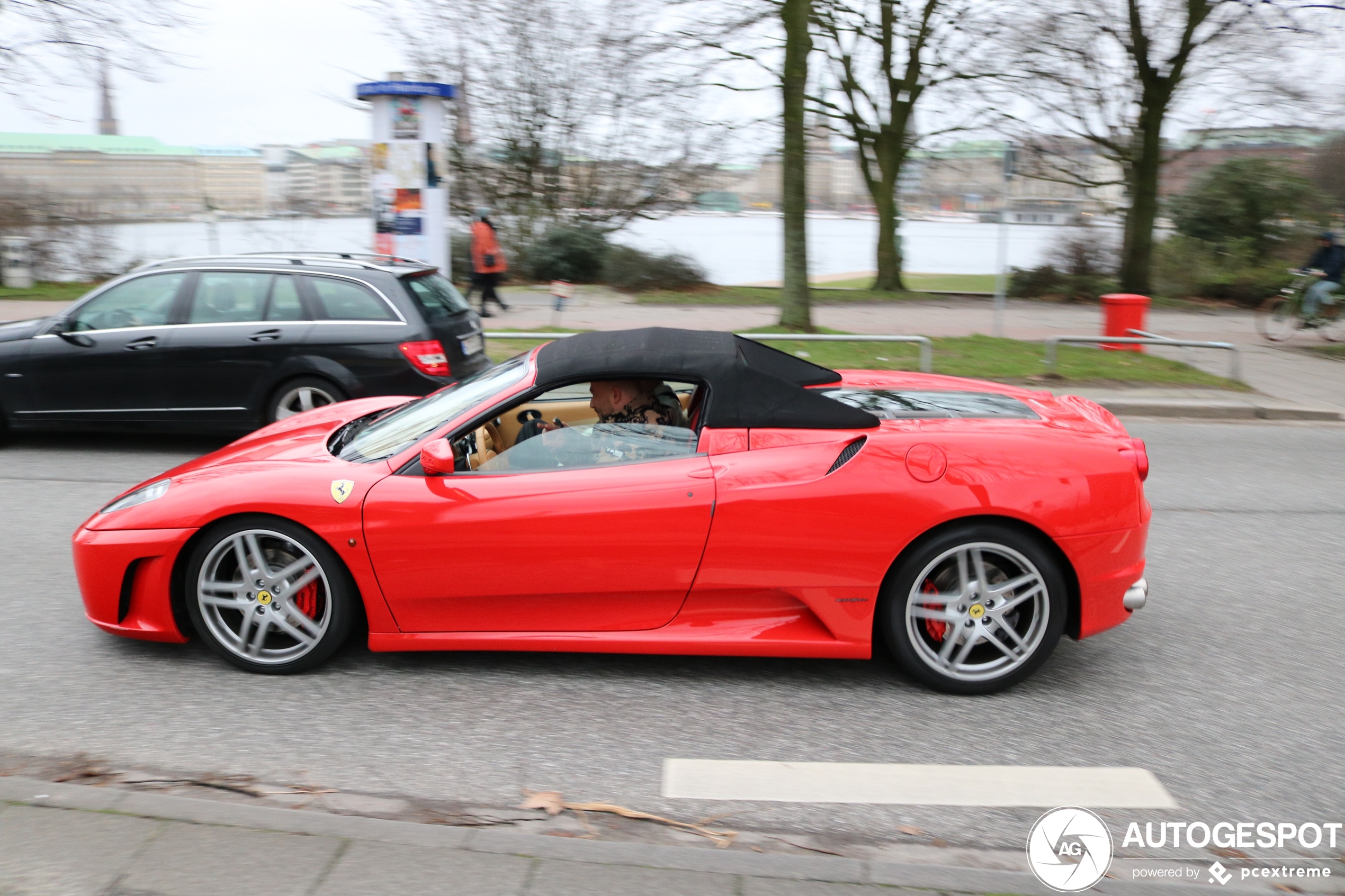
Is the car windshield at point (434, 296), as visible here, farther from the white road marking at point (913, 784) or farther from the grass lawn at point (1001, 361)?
the white road marking at point (913, 784)

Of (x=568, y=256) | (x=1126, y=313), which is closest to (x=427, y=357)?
(x=1126, y=313)

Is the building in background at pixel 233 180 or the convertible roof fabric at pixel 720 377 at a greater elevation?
the building in background at pixel 233 180

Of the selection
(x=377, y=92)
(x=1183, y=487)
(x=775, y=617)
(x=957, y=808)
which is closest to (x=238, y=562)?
(x=775, y=617)

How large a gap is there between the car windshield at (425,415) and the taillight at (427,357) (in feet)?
10.4

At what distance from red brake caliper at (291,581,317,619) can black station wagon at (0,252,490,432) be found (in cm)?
396

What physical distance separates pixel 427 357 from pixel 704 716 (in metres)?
4.87

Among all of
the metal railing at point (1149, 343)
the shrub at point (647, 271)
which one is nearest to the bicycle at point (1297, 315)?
the metal railing at point (1149, 343)

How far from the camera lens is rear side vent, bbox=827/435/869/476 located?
157 inches

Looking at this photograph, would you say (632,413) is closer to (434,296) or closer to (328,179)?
(434,296)

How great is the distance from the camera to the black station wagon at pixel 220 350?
8.00 meters

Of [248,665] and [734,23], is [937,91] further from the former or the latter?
[248,665]

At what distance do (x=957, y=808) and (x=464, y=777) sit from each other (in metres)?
1.56

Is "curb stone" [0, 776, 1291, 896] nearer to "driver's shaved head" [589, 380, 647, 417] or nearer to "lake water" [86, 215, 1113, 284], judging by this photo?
"driver's shaved head" [589, 380, 647, 417]

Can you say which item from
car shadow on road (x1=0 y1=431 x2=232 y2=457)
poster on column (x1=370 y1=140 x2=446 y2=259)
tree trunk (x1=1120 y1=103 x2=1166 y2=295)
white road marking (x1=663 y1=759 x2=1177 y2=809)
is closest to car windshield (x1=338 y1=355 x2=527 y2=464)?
white road marking (x1=663 y1=759 x2=1177 y2=809)
